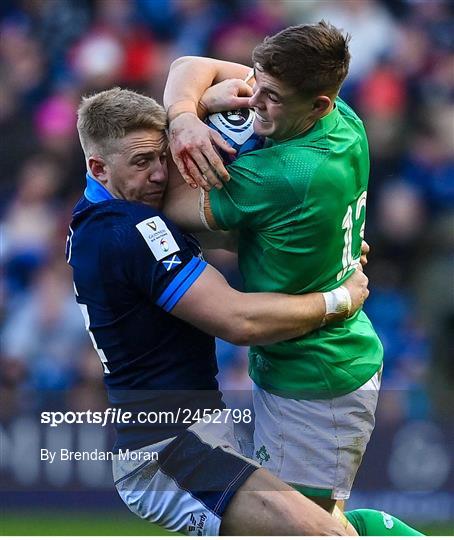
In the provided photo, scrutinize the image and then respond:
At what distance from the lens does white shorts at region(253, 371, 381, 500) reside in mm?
4219

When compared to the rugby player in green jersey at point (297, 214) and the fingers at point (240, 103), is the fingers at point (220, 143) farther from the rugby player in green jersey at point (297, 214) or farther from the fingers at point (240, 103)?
the fingers at point (240, 103)

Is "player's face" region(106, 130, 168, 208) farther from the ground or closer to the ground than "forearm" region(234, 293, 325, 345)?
farther from the ground

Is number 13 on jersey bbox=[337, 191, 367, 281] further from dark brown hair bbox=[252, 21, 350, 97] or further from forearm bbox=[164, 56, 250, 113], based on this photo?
forearm bbox=[164, 56, 250, 113]

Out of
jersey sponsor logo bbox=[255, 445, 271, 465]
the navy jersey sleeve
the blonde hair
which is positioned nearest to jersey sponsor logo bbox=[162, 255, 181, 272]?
the navy jersey sleeve

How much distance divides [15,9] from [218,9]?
5.53ft

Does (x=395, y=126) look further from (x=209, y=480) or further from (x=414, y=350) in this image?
(x=209, y=480)

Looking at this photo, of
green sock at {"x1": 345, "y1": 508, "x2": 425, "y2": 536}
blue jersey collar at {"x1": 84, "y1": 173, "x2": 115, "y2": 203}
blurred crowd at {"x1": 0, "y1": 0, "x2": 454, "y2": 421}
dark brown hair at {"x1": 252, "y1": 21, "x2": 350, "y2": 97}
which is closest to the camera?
dark brown hair at {"x1": 252, "y1": 21, "x2": 350, "y2": 97}

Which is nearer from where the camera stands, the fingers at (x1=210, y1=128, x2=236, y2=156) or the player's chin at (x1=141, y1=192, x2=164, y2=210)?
the fingers at (x1=210, y1=128, x2=236, y2=156)

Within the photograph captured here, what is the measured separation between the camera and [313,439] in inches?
166

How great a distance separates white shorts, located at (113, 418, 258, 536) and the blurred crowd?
11.7 ft

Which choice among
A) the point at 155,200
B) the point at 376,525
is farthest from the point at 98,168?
the point at 376,525

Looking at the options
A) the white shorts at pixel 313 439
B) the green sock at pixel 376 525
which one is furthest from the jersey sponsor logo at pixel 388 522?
the white shorts at pixel 313 439

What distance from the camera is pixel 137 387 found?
13.8 feet

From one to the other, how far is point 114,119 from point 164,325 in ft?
2.56
